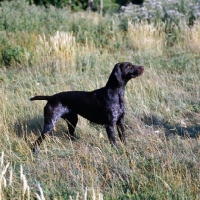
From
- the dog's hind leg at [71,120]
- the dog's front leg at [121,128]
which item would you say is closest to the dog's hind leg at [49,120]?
the dog's hind leg at [71,120]

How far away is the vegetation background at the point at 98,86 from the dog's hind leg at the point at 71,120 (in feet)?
0.45

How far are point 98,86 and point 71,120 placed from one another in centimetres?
198

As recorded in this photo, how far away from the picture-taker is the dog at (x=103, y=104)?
191 inches

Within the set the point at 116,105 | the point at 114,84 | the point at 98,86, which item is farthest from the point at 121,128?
the point at 98,86

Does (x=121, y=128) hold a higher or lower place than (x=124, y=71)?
lower

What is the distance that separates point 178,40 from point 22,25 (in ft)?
14.9

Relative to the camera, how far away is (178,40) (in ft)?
34.9

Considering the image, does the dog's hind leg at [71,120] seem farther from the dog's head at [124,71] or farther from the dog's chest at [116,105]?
the dog's head at [124,71]

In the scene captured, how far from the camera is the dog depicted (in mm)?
4855

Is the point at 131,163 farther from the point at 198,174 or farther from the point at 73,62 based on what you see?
the point at 73,62

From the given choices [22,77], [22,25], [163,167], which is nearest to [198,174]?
[163,167]

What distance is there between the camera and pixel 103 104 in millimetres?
4891

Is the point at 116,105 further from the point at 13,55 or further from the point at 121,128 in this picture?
the point at 13,55

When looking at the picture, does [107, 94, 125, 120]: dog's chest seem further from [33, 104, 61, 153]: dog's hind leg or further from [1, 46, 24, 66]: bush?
[1, 46, 24, 66]: bush
